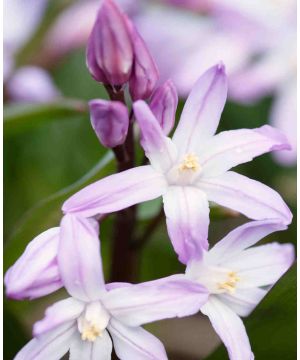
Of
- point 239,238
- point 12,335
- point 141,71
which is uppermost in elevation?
point 141,71

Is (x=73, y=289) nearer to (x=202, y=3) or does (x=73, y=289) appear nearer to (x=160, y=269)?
(x=160, y=269)

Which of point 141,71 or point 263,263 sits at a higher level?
point 141,71

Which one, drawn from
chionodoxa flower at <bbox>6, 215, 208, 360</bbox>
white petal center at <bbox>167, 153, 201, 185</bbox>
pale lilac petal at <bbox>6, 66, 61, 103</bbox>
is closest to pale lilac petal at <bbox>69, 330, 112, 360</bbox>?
chionodoxa flower at <bbox>6, 215, 208, 360</bbox>

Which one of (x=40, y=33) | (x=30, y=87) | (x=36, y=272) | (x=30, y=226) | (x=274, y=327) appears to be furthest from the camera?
(x=40, y=33)

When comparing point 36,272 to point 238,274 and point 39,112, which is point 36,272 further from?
point 39,112

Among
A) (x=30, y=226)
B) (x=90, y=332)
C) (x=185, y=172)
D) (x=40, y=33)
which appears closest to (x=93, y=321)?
(x=90, y=332)

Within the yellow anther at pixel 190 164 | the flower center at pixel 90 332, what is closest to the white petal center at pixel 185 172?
the yellow anther at pixel 190 164
